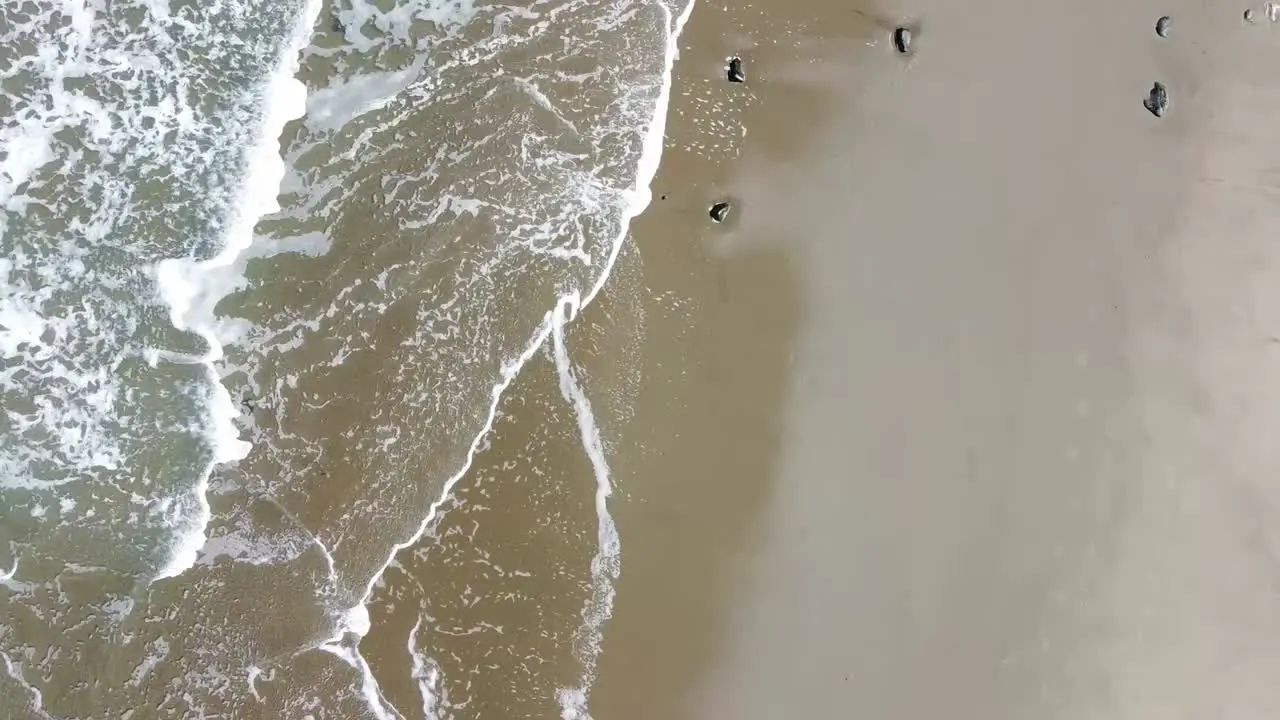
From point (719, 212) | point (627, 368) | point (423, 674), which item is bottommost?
point (423, 674)

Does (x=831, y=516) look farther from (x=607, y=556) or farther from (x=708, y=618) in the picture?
(x=607, y=556)

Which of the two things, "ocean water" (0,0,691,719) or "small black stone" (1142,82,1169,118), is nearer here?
"ocean water" (0,0,691,719)

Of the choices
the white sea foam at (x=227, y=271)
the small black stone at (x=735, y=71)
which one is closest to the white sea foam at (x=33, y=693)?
the white sea foam at (x=227, y=271)

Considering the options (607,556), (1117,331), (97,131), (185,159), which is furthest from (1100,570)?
(97,131)

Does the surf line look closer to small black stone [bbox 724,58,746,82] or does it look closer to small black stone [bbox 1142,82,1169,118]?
small black stone [bbox 724,58,746,82]

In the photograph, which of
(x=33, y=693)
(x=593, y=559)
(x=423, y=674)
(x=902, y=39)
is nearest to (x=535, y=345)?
(x=593, y=559)

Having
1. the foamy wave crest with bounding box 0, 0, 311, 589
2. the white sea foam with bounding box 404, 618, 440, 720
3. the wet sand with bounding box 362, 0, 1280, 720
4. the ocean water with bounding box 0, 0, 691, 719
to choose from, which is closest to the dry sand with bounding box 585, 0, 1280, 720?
the wet sand with bounding box 362, 0, 1280, 720

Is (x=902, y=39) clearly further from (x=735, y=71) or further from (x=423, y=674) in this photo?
(x=423, y=674)
